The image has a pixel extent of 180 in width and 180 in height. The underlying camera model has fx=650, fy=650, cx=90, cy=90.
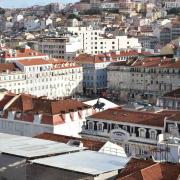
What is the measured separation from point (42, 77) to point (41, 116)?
116ft

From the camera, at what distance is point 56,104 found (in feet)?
133

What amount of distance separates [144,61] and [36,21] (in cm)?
9028

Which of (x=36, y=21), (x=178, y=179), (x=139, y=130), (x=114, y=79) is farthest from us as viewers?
(x=36, y=21)

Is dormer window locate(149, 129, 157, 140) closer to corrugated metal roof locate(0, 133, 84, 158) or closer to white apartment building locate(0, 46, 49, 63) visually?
corrugated metal roof locate(0, 133, 84, 158)

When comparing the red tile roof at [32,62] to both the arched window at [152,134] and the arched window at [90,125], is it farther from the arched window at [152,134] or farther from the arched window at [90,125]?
the arched window at [152,134]

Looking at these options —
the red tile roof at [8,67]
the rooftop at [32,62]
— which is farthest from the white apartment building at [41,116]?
the rooftop at [32,62]

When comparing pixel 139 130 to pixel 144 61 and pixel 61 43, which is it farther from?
pixel 61 43

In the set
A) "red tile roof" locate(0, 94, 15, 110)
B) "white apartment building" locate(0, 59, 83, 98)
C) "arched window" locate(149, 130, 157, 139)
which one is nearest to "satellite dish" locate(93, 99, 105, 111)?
"red tile roof" locate(0, 94, 15, 110)

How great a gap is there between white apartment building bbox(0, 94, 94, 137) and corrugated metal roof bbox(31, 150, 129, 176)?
13.4 meters

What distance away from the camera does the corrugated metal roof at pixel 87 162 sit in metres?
23.1

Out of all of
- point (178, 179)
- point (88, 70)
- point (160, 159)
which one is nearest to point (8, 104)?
point (160, 159)

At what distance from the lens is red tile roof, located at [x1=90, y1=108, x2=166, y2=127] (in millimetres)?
35250

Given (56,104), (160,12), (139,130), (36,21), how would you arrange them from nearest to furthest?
1. (139,130)
2. (56,104)
3. (36,21)
4. (160,12)

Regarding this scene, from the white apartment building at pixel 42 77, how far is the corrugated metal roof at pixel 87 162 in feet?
147
